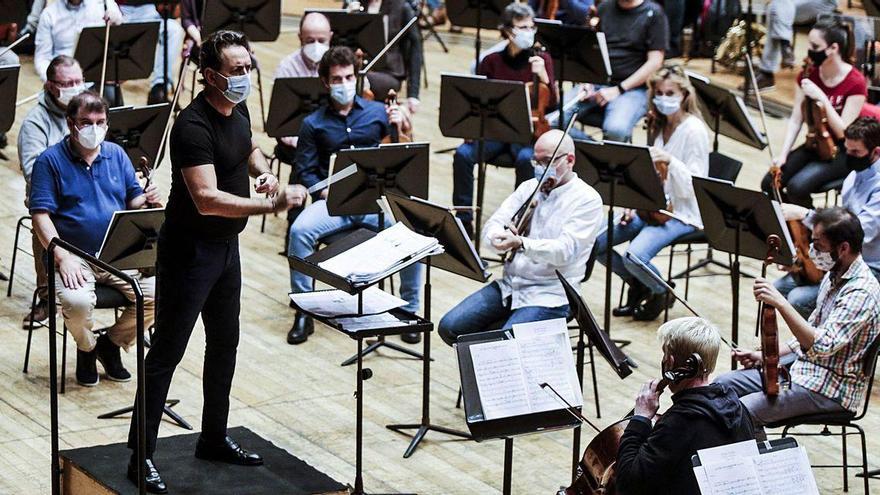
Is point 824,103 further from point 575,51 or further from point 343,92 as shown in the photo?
point 343,92

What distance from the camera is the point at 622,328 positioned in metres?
7.29

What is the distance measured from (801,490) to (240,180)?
2.01 metres

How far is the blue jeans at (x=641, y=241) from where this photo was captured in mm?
7141

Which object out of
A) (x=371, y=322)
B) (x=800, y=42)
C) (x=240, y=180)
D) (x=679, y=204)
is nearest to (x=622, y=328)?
(x=679, y=204)

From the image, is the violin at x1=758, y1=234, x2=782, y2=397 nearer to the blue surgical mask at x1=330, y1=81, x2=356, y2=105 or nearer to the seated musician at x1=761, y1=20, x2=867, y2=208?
the blue surgical mask at x1=330, y1=81, x2=356, y2=105

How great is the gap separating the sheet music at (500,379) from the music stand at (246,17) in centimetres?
437

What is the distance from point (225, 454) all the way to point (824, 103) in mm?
4313

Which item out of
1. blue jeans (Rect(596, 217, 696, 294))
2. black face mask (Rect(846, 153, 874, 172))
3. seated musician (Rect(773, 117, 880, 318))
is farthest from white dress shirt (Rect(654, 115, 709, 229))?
black face mask (Rect(846, 153, 874, 172))

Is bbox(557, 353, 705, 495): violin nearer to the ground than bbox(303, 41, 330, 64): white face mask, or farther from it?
nearer to the ground

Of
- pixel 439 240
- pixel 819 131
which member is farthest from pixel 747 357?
pixel 819 131

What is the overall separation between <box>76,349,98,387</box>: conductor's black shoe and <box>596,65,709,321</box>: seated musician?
99.0 inches

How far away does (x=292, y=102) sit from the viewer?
7.63m

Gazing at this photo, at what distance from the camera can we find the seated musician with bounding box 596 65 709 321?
7.12 metres

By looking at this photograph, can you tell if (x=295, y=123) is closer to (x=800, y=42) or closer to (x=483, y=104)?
(x=483, y=104)
